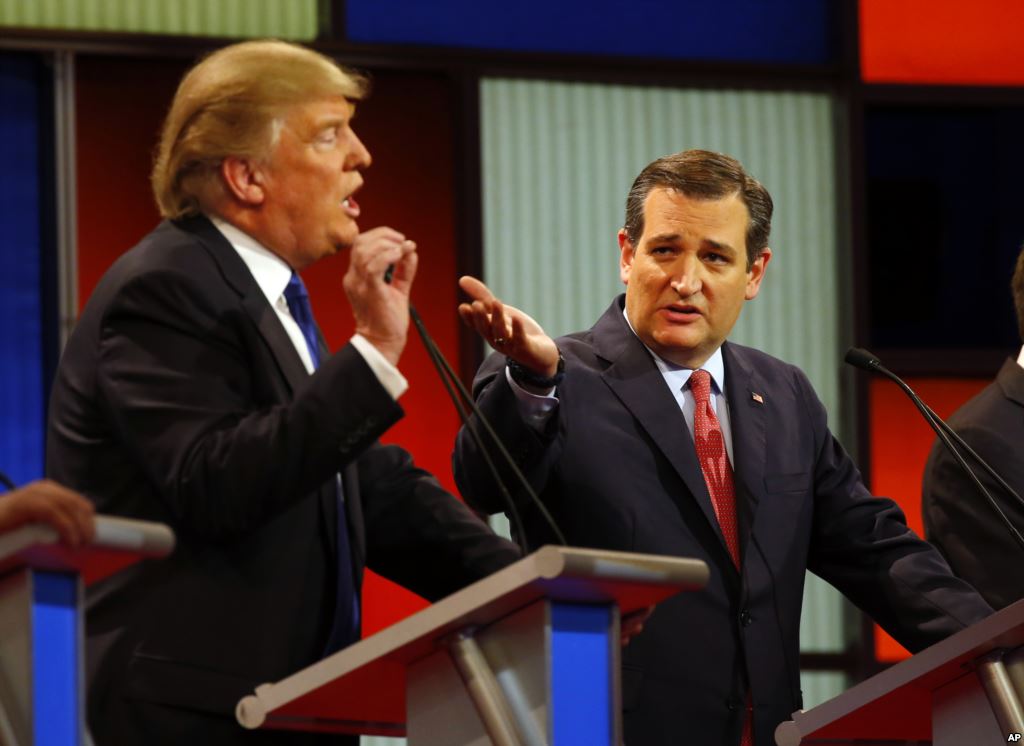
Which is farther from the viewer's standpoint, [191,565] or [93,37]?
[93,37]

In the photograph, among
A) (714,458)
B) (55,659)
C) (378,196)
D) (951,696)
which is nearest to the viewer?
→ (55,659)

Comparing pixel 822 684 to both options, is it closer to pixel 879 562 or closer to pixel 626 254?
pixel 879 562

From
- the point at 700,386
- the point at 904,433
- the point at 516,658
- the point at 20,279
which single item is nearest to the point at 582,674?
the point at 516,658

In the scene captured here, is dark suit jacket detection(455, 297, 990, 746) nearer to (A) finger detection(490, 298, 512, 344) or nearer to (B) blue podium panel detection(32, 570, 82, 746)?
(A) finger detection(490, 298, 512, 344)

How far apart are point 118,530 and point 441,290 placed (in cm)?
343

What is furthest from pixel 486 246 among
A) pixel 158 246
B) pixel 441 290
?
pixel 158 246

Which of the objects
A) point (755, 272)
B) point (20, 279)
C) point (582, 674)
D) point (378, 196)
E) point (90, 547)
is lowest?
point (582, 674)

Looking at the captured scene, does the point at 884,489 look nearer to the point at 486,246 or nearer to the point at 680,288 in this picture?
the point at 486,246

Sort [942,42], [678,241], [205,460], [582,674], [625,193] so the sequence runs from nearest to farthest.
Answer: [582,674] < [205,460] < [678,241] < [625,193] < [942,42]

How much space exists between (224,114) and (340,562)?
0.64m

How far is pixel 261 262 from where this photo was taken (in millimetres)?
2576

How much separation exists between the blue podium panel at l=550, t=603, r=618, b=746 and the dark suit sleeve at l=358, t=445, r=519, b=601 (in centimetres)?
57

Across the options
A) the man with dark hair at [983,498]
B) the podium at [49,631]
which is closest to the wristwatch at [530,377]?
the man with dark hair at [983,498]

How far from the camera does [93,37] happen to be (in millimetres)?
5027
